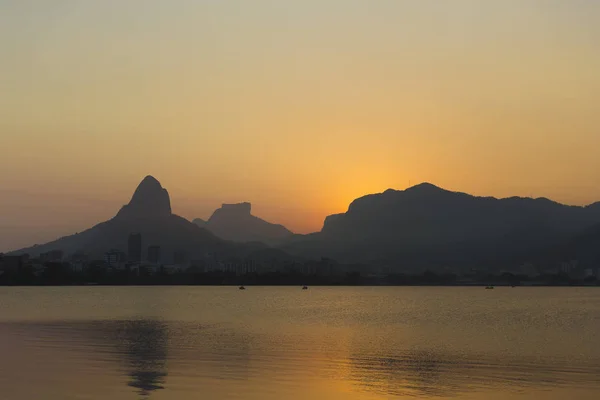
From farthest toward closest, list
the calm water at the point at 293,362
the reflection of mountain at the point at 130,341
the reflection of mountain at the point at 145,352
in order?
the reflection of mountain at the point at 130,341 → the reflection of mountain at the point at 145,352 → the calm water at the point at 293,362

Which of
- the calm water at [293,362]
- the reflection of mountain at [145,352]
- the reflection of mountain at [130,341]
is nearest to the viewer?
the calm water at [293,362]

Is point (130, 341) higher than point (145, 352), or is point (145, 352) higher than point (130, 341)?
point (130, 341)

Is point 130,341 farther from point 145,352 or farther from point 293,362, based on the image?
point 293,362

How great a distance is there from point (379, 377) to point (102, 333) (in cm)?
4515

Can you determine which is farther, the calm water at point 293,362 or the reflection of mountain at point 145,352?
the reflection of mountain at point 145,352

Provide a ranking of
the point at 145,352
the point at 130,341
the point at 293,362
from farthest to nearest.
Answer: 1. the point at 130,341
2. the point at 145,352
3. the point at 293,362

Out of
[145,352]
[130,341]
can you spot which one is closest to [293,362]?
[145,352]

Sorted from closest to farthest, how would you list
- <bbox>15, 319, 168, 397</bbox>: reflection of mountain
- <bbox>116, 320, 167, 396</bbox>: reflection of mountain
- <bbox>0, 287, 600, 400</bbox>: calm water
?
<bbox>0, 287, 600, 400</bbox>: calm water
<bbox>116, 320, 167, 396</bbox>: reflection of mountain
<bbox>15, 319, 168, 397</bbox>: reflection of mountain

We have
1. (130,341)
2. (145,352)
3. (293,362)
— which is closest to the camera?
(293,362)

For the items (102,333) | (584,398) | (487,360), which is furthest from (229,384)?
(102,333)

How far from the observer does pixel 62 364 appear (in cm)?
5606

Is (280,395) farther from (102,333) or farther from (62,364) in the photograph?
(102,333)

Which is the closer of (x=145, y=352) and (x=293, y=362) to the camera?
(x=293, y=362)

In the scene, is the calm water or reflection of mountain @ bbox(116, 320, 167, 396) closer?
the calm water
